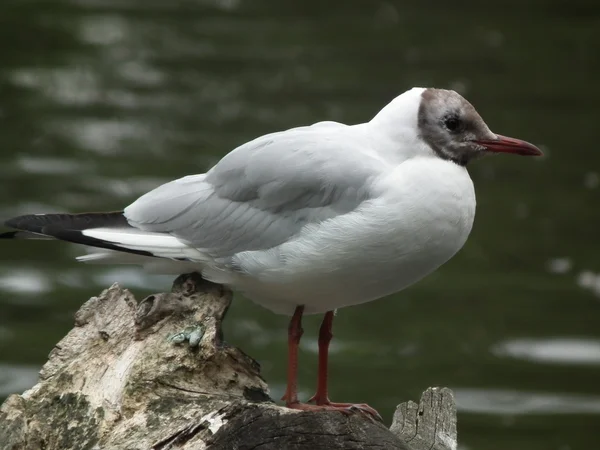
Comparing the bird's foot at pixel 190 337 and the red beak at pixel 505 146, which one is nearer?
the bird's foot at pixel 190 337

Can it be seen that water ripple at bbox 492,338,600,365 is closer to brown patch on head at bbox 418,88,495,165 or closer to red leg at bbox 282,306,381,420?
red leg at bbox 282,306,381,420

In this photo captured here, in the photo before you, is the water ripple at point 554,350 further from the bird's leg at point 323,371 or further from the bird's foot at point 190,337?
the bird's foot at point 190,337

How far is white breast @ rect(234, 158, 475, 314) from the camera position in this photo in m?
4.71

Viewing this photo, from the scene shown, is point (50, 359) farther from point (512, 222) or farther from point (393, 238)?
point (512, 222)

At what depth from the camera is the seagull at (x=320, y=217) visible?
4.74m

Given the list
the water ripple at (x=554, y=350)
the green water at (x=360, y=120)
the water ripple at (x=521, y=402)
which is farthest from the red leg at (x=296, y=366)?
the water ripple at (x=554, y=350)

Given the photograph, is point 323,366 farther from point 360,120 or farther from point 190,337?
point 360,120

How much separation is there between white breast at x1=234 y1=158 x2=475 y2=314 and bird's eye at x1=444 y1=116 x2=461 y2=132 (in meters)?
0.14

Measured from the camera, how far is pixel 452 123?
4996 mm

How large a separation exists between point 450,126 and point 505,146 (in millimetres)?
226

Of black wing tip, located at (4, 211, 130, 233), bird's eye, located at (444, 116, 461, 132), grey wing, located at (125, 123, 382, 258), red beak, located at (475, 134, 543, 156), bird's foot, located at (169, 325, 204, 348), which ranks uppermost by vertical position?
bird's eye, located at (444, 116, 461, 132)

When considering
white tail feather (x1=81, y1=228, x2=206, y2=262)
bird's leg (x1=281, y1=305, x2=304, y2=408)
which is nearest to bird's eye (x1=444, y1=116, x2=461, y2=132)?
bird's leg (x1=281, y1=305, x2=304, y2=408)

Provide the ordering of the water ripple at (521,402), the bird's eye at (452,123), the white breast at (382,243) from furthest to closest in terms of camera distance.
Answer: the water ripple at (521,402) < the bird's eye at (452,123) < the white breast at (382,243)

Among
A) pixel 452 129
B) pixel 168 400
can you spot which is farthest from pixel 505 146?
pixel 168 400
